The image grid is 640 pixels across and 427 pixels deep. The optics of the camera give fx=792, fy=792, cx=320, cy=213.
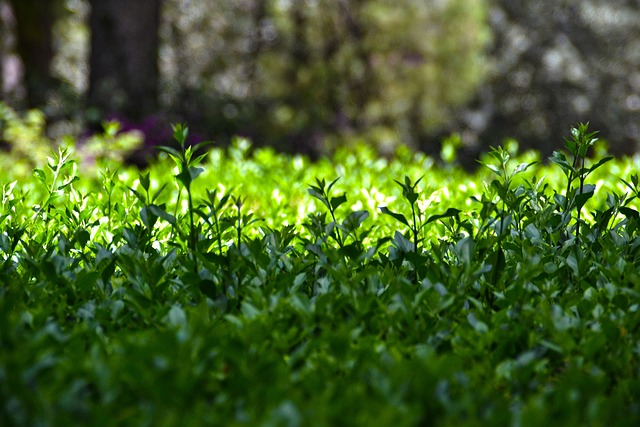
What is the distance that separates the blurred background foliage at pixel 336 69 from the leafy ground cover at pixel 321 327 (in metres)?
10.1

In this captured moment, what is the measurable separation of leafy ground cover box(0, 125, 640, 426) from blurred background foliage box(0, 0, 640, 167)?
33.3 feet

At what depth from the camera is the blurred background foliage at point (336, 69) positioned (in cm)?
1366

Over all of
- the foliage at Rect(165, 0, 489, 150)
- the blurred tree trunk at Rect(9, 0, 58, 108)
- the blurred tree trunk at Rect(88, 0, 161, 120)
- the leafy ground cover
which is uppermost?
the foliage at Rect(165, 0, 489, 150)

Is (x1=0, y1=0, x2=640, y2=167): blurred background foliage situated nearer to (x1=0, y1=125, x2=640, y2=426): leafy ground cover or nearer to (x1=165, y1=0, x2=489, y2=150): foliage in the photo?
(x1=165, y1=0, x2=489, y2=150): foliage

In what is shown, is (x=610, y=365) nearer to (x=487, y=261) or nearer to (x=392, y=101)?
(x=487, y=261)

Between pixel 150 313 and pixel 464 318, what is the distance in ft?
3.12

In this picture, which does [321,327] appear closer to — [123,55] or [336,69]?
[123,55]

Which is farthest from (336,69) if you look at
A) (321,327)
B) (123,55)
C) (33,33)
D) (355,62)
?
(321,327)

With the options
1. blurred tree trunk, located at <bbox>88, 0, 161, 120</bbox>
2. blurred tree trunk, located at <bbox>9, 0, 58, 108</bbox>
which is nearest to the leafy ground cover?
blurred tree trunk, located at <bbox>88, 0, 161, 120</bbox>

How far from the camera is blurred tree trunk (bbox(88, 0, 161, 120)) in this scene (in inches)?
514

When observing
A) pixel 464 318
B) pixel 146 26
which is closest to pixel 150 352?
pixel 464 318

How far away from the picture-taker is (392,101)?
21047mm

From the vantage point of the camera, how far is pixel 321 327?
221 cm

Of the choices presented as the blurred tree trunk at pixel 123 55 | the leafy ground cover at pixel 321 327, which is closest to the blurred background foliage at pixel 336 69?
the blurred tree trunk at pixel 123 55
